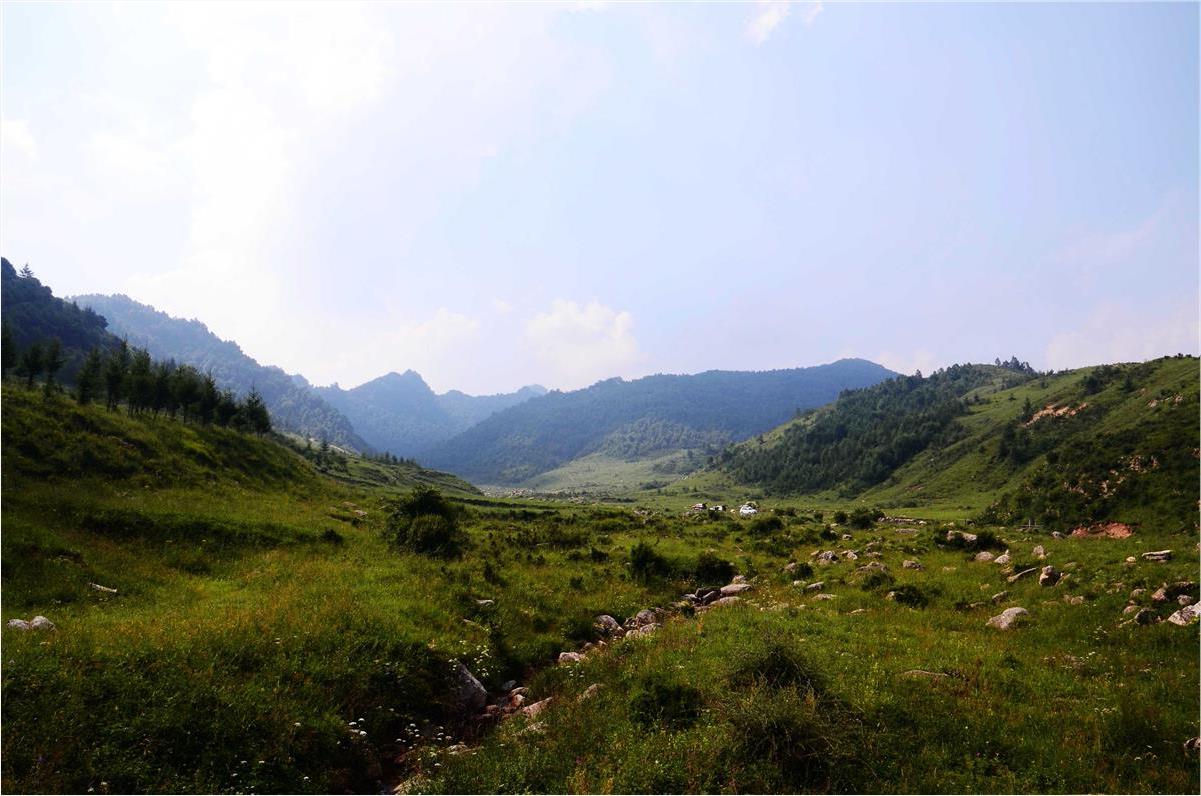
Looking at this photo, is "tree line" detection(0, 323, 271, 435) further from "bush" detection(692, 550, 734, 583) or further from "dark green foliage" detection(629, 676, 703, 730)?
"dark green foliage" detection(629, 676, 703, 730)

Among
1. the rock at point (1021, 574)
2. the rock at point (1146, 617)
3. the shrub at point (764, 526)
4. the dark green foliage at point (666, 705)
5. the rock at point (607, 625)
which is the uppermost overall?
the rock at point (1146, 617)

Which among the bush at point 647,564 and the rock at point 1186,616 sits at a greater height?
the rock at point 1186,616

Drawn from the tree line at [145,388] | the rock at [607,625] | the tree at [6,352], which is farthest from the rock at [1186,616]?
the tree at [6,352]

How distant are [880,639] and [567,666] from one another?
10.5 m

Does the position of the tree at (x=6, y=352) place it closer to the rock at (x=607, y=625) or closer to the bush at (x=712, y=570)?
the rock at (x=607, y=625)

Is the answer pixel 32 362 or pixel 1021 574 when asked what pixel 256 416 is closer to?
pixel 32 362

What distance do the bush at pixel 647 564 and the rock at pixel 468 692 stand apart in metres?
17.3

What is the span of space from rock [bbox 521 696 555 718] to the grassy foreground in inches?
14.1

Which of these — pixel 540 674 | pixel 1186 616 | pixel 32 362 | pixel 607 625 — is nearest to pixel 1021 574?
pixel 1186 616

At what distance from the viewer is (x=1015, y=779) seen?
10.1m

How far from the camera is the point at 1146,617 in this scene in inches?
656

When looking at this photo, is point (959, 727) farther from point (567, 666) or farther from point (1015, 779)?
point (567, 666)

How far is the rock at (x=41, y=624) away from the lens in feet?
45.3

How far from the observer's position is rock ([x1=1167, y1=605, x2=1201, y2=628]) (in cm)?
1577
